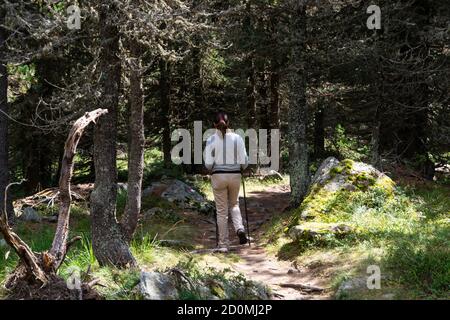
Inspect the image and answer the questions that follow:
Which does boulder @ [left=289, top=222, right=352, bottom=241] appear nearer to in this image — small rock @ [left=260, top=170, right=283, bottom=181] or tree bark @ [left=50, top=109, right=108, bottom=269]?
tree bark @ [left=50, top=109, right=108, bottom=269]

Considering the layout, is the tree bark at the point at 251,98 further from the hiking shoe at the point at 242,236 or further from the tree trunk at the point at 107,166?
the tree trunk at the point at 107,166

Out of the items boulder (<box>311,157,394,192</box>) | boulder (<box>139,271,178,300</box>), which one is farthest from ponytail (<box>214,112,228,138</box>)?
boulder (<box>139,271,178,300</box>)

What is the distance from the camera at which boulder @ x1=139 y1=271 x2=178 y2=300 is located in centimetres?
561

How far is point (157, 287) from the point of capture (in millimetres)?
5727

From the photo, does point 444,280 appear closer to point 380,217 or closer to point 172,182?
point 380,217

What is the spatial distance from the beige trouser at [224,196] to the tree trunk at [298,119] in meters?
3.45

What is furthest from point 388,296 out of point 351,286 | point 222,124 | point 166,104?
point 166,104

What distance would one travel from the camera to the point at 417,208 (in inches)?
421

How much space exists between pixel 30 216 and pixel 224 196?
604 cm

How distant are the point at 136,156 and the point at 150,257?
2.68m

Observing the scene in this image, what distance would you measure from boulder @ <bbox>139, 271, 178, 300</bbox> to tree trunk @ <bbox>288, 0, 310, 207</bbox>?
7649 millimetres

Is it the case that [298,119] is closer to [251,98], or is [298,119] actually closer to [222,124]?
[222,124]

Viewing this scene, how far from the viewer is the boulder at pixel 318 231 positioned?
8781 mm
